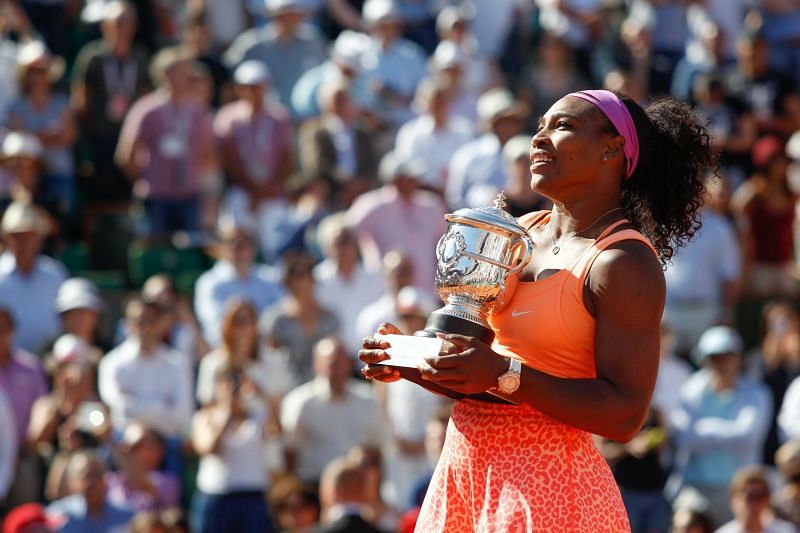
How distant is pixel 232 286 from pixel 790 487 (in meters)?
3.58

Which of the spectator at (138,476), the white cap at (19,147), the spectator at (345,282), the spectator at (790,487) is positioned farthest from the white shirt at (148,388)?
the spectator at (790,487)

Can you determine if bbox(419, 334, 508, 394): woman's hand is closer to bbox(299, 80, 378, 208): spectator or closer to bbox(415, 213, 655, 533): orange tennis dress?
bbox(415, 213, 655, 533): orange tennis dress

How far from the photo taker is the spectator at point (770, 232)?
11.9 meters

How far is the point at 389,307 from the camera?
9.53 m

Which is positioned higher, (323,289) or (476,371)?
(476,371)

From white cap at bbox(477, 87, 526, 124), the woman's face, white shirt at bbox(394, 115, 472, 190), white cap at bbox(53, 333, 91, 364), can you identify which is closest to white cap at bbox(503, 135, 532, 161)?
white cap at bbox(477, 87, 526, 124)

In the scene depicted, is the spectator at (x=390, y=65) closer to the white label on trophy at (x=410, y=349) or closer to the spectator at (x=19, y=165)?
the spectator at (x=19, y=165)

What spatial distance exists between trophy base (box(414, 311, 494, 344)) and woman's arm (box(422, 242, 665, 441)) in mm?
97

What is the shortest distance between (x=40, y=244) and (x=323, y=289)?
73.6 inches

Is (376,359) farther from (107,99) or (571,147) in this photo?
(107,99)

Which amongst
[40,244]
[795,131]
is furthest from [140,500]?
[795,131]

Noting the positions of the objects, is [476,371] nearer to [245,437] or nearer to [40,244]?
[245,437]

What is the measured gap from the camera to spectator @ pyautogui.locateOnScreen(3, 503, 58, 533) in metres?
7.68

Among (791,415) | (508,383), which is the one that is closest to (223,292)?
(791,415)
